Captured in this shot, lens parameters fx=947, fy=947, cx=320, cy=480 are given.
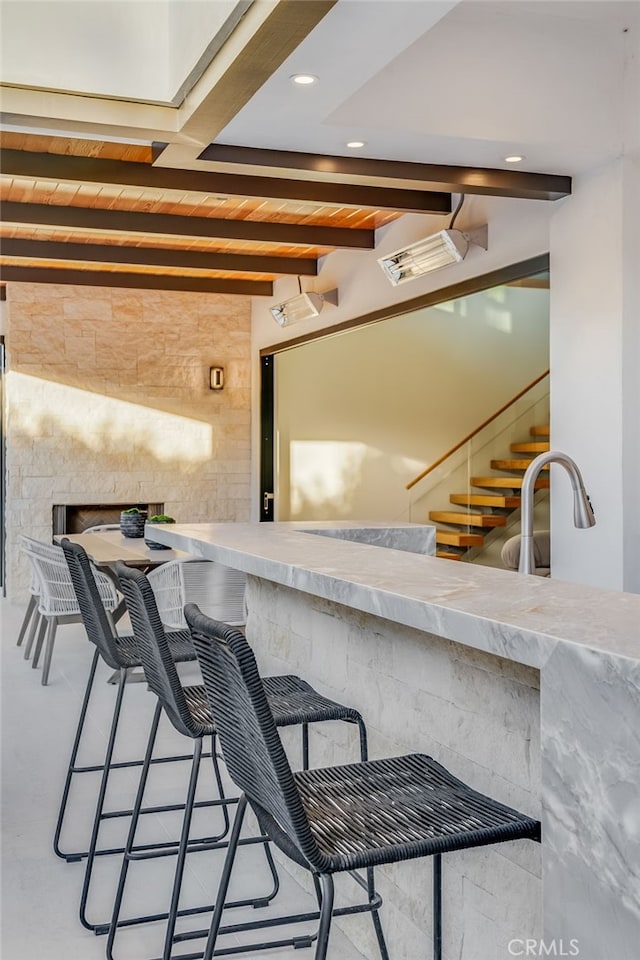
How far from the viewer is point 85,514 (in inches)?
349

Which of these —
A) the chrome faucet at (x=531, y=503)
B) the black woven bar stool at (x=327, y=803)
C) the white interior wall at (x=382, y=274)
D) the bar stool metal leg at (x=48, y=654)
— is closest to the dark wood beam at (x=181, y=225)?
the white interior wall at (x=382, y=274)

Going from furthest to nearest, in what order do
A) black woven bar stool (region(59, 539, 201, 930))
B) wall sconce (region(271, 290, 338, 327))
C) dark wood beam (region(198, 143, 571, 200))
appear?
wall sconce (region(271, 290, 338, 327))
dark wood beam (region(198, 143, 571, 200))
black woven bar stool (region(59, 539, 201, 930))

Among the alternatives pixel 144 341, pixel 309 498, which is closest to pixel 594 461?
pixel 309 498

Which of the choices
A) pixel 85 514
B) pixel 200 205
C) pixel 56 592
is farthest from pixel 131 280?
pixel 56 592

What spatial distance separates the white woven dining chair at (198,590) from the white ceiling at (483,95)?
2337 millimetres

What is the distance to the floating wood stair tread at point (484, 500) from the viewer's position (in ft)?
21.0

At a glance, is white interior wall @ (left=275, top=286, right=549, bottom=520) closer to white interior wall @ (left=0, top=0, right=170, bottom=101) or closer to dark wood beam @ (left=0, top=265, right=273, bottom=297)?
dark wood beam @ (left=0, top=265, right=273, bottom=297)

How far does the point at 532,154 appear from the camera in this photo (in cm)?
404

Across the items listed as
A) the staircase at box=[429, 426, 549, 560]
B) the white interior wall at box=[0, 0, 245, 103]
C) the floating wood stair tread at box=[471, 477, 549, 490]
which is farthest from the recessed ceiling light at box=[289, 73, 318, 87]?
the floating wood stair tread at box=[471, 477, 549, 490]

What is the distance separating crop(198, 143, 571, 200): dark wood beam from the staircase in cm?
231

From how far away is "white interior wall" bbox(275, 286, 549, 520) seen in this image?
8570mm

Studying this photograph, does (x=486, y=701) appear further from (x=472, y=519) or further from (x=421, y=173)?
(x=472, y=519)

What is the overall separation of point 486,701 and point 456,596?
339mm

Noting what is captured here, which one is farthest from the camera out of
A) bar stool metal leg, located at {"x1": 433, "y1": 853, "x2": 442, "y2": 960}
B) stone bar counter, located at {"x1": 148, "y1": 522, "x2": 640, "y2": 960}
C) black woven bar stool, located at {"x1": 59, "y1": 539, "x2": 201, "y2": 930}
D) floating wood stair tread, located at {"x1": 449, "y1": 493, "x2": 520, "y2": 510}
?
floating wood stair tread, located at {"x1": 449, "y1": 493, "x2": 520, "y2": 510}
